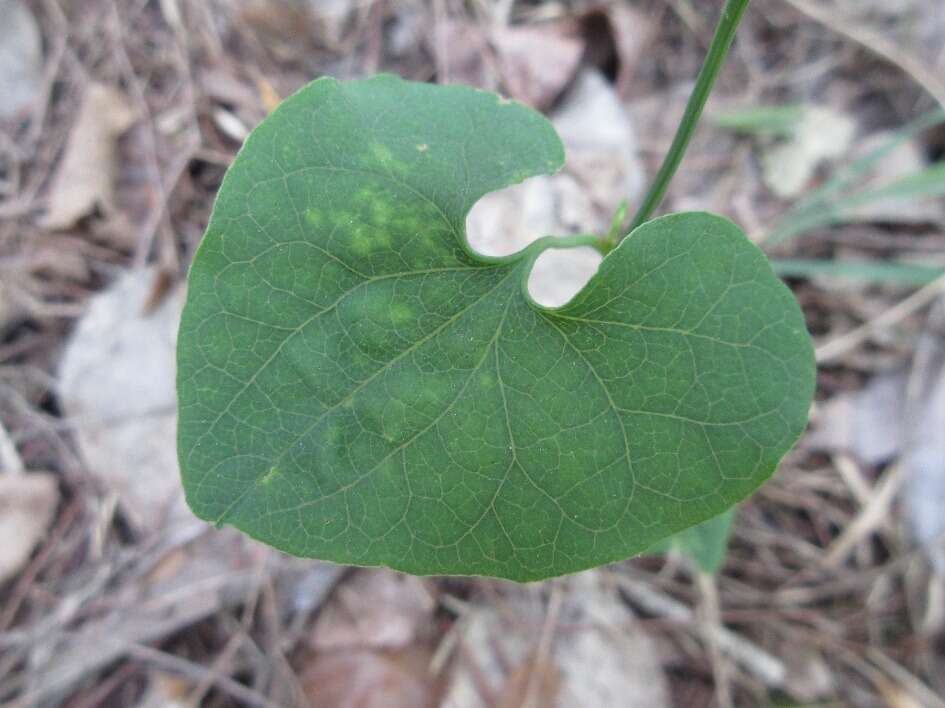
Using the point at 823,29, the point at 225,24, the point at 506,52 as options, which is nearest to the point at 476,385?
the point at 506,52

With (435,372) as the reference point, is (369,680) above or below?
below

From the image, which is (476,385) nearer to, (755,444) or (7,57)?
(755,444)

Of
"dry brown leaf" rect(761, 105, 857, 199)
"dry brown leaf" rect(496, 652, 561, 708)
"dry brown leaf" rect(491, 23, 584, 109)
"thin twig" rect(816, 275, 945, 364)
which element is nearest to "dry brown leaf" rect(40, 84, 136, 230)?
"dry brown leaf" rect(491, 23, 584, 109)

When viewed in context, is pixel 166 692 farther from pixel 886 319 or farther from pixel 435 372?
pixel 886 319

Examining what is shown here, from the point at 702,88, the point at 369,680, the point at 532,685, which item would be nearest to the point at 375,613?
the point at 369,680

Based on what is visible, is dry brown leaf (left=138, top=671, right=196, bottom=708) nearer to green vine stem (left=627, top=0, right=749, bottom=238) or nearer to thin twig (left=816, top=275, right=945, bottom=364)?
green vine stem (left=627, top=0, right=749, bottom=238)

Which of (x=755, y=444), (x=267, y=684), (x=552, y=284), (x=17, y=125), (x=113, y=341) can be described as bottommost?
(x=267, y=684)

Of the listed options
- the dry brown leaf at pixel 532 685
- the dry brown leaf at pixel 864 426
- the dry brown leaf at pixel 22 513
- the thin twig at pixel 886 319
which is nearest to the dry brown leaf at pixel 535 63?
the thin twig at pixel 886 319
